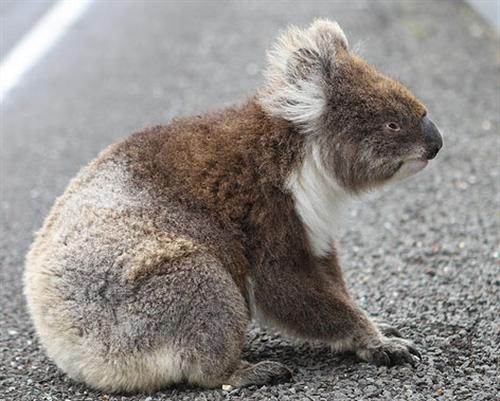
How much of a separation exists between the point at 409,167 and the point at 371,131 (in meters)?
0.31

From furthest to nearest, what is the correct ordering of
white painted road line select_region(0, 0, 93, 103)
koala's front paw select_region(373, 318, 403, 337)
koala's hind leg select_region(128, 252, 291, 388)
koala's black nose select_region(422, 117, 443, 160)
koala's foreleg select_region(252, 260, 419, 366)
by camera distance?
1. white painted road line select_region(0, 0, 93, 103)
2. koala's front paw select_region(373, 318, 403, 337)
3. koala's black nose select_region(422, 117, 443, 160)
4. koala's foreleg select_region(252, 260, 419, 366)
5. koala's hind leg select_region(128, 252, 291, 388)

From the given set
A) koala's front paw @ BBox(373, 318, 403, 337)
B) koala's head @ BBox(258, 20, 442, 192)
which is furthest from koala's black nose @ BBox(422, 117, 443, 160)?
koala's front paw @ BBox(373, 318, 403, 337)

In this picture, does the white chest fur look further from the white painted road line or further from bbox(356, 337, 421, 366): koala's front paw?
the white painted road line

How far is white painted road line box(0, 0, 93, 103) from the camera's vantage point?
11.8 m

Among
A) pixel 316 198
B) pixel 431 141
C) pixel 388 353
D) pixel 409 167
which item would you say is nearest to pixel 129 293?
pixel 316 198

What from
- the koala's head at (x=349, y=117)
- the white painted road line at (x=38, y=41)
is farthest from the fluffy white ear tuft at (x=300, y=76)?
the white painted road line at (x=38, y=41)

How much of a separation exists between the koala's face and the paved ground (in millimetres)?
780

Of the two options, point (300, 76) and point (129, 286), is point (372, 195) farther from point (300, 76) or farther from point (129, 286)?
point (129, 286)

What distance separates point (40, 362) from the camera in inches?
Result: 224

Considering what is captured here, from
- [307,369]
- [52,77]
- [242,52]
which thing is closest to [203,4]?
[242,52]

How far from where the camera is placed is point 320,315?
5129mm

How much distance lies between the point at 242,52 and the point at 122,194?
7.47 meters

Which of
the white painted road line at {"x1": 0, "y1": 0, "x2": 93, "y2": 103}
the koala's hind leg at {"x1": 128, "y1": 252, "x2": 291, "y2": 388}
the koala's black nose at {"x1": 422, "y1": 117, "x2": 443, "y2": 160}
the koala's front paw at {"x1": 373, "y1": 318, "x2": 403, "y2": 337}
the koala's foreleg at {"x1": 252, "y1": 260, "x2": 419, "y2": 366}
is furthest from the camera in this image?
the white painted road line at {"x1": 0, "y1": 0, "x2": 93, "y2": 103}

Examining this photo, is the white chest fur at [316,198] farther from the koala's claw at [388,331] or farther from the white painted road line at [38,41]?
the white painted road line at [38,41]
